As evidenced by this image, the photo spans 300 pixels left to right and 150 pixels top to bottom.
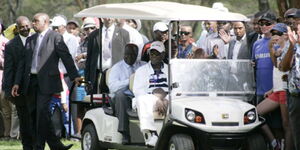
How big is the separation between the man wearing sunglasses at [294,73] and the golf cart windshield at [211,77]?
3.21 feet

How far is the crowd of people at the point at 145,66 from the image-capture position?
1177 cm

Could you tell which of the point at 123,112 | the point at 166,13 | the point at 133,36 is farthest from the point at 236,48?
the point at 133,36

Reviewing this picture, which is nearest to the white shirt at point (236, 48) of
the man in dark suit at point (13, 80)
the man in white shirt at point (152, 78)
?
the man in white shirt at point (152, 78)

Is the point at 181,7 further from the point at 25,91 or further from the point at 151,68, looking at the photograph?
the point at 25,91

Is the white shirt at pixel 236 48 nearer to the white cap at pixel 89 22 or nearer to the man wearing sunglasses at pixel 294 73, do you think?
the man wearing sunglasses at pixel 294 73

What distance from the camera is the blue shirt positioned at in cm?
1228

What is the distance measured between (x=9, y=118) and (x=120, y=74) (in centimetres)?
552

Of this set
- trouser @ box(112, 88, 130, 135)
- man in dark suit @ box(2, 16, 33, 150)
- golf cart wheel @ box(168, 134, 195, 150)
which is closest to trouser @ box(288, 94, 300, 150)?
golf cart wheel @ box(168, 134, 195, 150)

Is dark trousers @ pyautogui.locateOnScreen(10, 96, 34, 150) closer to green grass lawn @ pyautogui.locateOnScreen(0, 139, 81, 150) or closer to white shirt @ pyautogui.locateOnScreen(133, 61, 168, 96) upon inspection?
green grass lawn @ pyautogui.locateOnScreen(0, 139, 81, 150)

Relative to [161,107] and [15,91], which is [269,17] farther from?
[15,91]

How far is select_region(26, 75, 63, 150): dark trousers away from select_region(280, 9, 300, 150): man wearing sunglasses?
4046mm

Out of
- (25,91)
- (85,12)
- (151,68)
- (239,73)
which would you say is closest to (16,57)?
(25,91)

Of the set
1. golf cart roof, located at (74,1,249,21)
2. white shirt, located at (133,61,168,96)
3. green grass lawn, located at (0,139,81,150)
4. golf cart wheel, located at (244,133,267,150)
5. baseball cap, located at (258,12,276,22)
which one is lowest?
green grass lawn, located at (0,139,81,150)

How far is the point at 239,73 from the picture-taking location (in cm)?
1223
